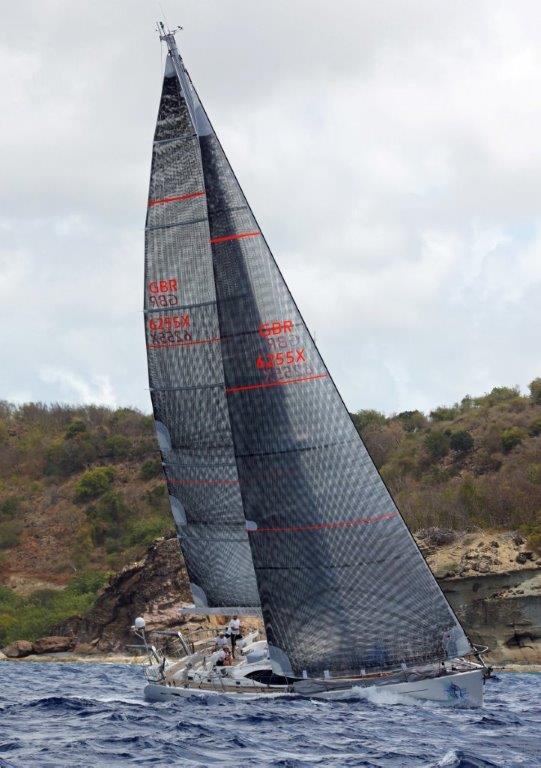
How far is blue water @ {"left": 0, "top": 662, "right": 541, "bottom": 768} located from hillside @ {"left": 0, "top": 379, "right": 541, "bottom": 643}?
23929 millimetres

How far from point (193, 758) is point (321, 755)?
2196 millimetres

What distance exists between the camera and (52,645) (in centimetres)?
5819

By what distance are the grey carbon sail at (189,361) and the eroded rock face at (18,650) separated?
26.7 meters

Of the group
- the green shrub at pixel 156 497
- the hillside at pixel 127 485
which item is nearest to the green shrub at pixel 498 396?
the hillside at pixel 127 485

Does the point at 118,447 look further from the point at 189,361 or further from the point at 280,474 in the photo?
the point at 280,474

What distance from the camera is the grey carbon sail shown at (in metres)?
32.1

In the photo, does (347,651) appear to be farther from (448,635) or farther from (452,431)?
(452,431)

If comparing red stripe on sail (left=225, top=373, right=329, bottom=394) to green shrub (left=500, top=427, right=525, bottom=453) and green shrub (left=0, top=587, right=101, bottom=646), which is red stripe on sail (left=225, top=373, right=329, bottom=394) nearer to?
green shrub (left=0, top=587, right=101, bottom=646)

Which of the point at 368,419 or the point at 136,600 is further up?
the point at 368,419

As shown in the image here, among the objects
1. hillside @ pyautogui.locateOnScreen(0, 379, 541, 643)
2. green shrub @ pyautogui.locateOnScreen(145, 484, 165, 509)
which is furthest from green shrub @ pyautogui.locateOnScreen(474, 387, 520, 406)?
green shrub @ pyautogui.locateOnScreen(145, 484, 165, 509)

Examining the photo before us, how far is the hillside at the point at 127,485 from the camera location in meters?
61.5

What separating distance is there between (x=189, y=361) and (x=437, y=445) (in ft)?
156

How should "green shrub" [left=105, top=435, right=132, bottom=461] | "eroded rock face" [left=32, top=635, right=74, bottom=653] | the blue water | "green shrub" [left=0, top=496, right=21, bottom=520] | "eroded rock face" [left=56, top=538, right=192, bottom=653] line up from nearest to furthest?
1. the blue water
2. "eroded rock face" [left=56, top=538, right=192, bottom=653]
3. "eroded rock face" [left=32, top=635, right=74, bottom=653]
4. "green shrub" [left=0, top=496, right=21, bottom=520]
5. "green shrub" [left=105, top=435, right=132, bottom=461]

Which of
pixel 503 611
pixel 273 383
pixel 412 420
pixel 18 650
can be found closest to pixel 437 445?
pixel 412 420
